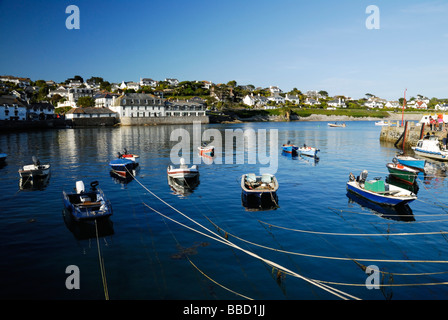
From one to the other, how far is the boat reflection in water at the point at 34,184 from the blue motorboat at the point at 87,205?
11.4 m

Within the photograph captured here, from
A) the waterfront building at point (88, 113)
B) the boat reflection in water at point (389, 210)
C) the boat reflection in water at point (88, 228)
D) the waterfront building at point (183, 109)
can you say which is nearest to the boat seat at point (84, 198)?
the boat reflection in water at point (88, 228)

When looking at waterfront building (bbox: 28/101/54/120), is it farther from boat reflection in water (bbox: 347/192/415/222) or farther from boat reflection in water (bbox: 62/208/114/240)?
boat reflection in water (bbox: 347/192/415/222)

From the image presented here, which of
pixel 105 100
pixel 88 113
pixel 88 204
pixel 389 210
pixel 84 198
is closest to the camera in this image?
pixel 88 204

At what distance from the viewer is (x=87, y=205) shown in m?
22.1

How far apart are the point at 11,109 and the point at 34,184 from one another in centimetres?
10883

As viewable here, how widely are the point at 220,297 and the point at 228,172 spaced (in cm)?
2938

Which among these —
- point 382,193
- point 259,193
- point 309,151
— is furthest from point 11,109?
point 382,193

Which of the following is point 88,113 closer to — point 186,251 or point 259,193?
point 259,193

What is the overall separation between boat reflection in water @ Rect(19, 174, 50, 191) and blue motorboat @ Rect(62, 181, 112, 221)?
450 inches

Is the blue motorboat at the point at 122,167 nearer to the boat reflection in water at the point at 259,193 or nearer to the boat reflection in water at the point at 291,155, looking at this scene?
the boat reflection in water at the point at 259,193

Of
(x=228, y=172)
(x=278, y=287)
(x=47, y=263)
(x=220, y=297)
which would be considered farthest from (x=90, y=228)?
(x=228, y=172)

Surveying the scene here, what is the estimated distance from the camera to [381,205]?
88.8 ft

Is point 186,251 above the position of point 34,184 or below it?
below

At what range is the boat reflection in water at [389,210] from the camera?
80.9 feet
